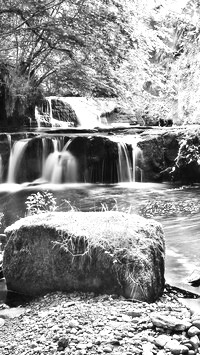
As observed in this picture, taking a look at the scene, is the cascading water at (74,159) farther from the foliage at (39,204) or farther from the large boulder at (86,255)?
the large boulder at (86,255)

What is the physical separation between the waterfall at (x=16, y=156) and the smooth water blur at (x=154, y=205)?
0.68 metres

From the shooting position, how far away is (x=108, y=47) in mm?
6609

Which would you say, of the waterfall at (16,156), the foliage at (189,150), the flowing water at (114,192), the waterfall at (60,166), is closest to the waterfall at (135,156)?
the flowing water at (114,192)

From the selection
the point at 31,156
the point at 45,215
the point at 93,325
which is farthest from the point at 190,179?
the point at 93,325

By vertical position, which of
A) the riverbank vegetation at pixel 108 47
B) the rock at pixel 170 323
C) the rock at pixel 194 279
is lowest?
the rock at pixel 194 279

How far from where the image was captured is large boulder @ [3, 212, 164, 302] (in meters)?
3.77

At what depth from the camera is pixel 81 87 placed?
1490 cm

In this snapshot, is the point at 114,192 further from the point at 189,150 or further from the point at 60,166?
the point at 189,150

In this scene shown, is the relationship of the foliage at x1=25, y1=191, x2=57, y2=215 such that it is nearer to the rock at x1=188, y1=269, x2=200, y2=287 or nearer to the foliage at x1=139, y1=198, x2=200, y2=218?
the foliage at x1=139, y1=198, x2=200, y2=218

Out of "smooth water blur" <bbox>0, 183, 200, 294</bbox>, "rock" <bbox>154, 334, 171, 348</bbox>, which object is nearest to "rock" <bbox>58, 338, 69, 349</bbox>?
"rock" <bbox>154, 334, 171, 348</bbox>

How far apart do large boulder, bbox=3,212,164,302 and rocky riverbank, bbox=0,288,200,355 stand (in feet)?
0.54

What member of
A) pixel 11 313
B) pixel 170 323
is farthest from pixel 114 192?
pixel 170 323

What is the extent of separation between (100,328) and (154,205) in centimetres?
653

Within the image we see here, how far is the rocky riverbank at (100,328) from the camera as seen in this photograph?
2771 millimetres
